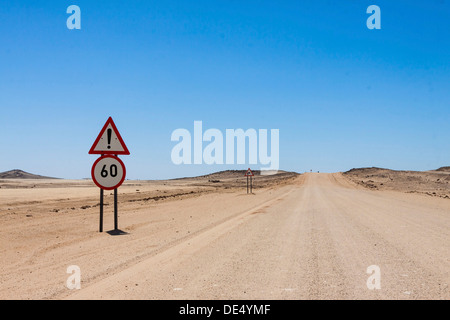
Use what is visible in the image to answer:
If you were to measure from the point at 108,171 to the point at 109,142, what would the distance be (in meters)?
0.79

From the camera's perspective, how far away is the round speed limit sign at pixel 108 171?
35.1 feet

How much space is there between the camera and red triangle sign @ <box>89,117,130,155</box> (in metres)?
10.8

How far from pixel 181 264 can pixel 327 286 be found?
97.6 inches

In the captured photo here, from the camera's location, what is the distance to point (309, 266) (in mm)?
6520

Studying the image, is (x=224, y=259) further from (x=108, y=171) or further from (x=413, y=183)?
(x=413, y=183)

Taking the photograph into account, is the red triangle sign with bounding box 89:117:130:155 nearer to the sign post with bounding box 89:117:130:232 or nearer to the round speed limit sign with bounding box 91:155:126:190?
the sign post with bounding box 89:117:130:232

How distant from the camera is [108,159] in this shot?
10828 mm

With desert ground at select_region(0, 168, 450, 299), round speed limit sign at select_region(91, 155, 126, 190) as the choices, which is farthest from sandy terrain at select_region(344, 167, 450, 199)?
round speed limit sign at select_region(91, 155, 126, 190)

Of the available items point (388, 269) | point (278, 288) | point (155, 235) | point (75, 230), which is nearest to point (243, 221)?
point (155, 235)

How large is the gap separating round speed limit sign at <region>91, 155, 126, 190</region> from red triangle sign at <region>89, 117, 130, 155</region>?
0.21 metres

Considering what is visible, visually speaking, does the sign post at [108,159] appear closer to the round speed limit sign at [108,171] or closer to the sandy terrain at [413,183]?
the round speed limit sign at [108,171]

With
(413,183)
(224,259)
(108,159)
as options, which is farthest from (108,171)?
(413,183)

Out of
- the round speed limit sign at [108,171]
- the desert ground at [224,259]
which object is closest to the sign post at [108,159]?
the round speed limit sign at [108,171]
